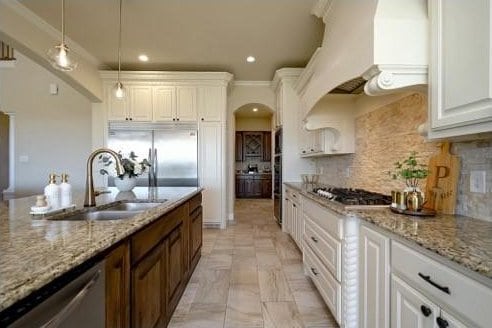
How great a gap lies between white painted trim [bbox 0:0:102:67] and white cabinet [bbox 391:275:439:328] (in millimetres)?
4454

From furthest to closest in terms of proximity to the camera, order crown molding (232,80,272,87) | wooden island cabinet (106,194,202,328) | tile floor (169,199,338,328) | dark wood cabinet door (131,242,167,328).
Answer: crown molding (232,80,272,87)
tile floor (169,199,338,328)
dark wood cabinet door (131,242,167,328)
wooden island cabinet (106,194,202,328)

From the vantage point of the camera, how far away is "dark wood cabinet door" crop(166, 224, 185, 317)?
6.91ft

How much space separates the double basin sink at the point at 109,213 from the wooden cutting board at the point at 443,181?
1841 mm

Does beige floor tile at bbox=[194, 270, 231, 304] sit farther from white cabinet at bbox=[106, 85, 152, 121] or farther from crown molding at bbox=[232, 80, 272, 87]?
crown molding at bbox=[232, 80, 272, 87]

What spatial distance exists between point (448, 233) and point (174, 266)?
1782mm

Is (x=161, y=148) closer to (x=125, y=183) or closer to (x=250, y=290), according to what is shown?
(x=125, y=183)

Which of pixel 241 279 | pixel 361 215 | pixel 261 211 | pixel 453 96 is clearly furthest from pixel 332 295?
pixel 261 211

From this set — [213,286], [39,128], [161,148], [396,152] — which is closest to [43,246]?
[213,286]

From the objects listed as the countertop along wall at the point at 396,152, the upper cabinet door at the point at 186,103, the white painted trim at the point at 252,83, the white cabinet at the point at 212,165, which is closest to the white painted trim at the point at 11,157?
the upper cabinet door at the point at 186,103

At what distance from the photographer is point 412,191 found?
1753mm

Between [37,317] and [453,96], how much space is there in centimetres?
170

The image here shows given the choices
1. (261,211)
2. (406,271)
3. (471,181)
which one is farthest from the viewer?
(261,211)

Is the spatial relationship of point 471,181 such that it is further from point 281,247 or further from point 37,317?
point 281,247

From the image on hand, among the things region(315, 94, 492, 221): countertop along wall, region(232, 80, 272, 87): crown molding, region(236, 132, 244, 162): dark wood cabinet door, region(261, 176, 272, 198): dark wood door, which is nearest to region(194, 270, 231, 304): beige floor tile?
region(315, 94, 492, 221): countertop along wall
